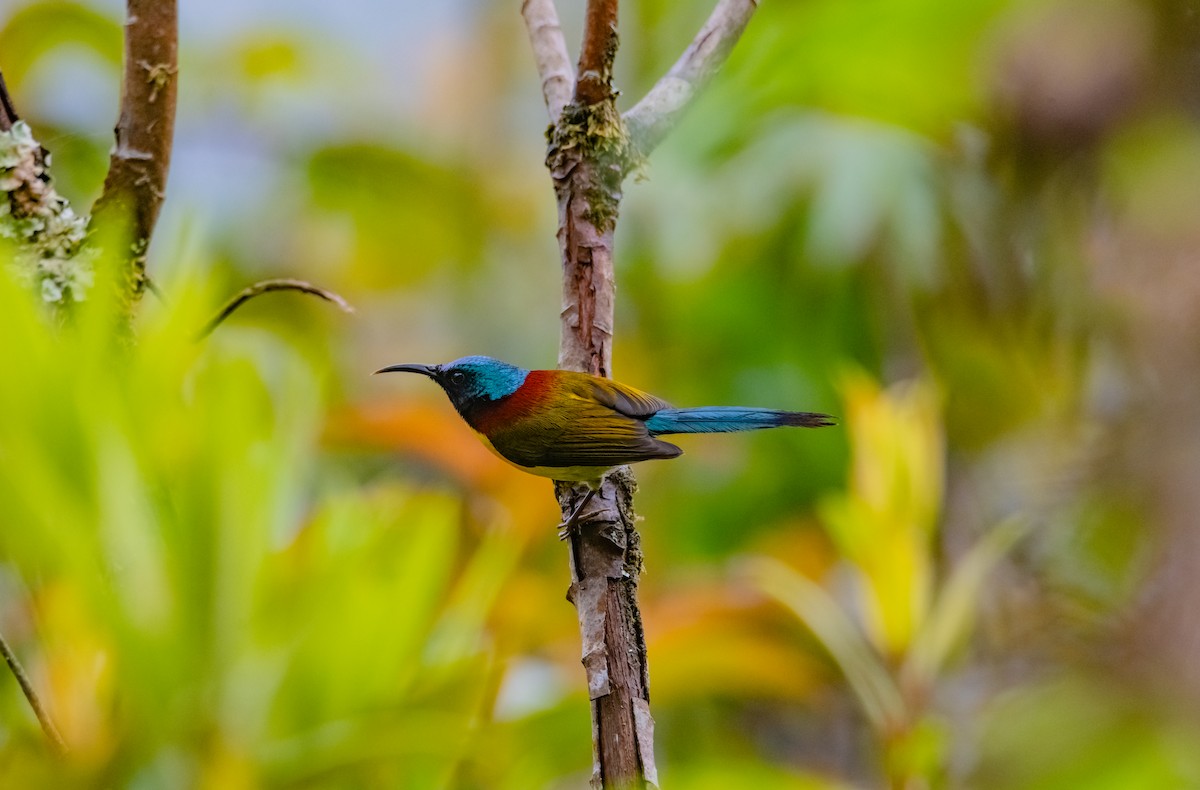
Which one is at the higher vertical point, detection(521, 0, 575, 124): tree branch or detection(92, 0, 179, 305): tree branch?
detection(521, 0, 575, 124): tree branch

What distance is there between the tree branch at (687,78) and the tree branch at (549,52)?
4.9 inches

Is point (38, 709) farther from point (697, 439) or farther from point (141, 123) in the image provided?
point (697, 439)

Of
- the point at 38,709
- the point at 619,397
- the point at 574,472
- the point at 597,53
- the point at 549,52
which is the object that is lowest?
the point at 38,709

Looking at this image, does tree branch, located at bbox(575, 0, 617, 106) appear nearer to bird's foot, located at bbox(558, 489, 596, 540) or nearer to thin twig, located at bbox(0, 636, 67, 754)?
bird's foot, located at bbox(558, 489, 596, 540)

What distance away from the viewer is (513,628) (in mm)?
2119

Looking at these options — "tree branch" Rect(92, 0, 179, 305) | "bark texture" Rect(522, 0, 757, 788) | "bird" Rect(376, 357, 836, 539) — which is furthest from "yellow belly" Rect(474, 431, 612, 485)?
"tree branch" Rect(92, 0, 179, 305)

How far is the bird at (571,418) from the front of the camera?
180 cm

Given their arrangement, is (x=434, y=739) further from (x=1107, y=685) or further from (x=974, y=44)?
(x=974, y=44)

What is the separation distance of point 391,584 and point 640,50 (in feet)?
9.35

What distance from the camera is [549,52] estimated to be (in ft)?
5.30

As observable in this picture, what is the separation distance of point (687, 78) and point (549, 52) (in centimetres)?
23

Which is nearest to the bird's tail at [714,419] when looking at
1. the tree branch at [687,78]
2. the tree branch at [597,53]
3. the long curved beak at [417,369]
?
the long curved beak at [417,369]

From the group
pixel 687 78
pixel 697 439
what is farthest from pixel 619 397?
pixel 697 439

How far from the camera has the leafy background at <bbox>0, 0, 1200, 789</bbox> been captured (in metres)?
1.05
